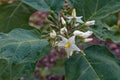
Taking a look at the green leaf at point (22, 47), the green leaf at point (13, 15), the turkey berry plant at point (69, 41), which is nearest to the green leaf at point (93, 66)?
the turkey berry plant at point (69, 41)

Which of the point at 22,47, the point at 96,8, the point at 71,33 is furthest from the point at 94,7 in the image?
the point at 22,47

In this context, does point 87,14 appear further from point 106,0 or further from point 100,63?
point 100,63

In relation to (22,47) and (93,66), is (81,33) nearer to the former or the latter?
(93,66)

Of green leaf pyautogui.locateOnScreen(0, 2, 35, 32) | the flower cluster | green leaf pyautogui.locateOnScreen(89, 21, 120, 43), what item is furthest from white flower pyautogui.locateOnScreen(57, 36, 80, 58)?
green leaf pyautogui.locateOnScreen(0, 2, 35, 32)

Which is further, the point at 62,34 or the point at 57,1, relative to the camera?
the point at 57,1

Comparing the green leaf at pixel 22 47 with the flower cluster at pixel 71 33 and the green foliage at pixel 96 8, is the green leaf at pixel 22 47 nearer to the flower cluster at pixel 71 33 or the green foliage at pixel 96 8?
the flower cluster at pixel 71 33

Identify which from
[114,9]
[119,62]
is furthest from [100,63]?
[114,9]

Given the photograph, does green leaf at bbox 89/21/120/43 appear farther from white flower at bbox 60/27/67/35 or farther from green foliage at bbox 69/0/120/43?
white flower at bbox 60/27/67/35
